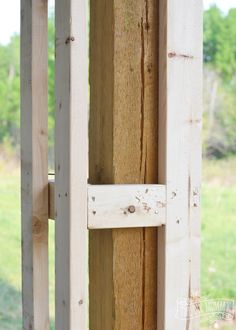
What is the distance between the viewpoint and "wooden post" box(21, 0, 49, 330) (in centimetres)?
113

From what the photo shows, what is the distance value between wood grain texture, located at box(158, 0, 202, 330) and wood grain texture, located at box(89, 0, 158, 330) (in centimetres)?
2

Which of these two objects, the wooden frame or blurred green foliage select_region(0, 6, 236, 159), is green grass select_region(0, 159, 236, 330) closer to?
blurred green foliage select_region(0, 6, 236, 159)

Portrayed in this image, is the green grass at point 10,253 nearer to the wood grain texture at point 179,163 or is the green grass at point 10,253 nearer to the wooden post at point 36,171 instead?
the wooden post at point 36,171

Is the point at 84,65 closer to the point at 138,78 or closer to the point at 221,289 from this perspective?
the point at 138,78

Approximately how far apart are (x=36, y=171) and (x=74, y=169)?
8.2 inches

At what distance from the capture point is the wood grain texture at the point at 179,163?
100 cm

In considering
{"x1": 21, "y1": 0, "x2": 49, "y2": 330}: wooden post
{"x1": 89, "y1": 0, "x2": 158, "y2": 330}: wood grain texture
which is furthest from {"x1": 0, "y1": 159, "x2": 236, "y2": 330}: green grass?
{"x1": 89, "y1": 0, "x2": 158, "y2": 330}: wood grain texture

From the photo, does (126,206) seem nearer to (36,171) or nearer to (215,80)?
(36,171)

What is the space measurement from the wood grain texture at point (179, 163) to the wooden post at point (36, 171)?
A: 27 centimetres

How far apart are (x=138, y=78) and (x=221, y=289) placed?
398cm

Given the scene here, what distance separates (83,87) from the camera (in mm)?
962

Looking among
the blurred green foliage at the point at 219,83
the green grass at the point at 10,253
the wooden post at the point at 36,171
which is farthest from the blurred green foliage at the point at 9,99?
the wooden post at the point at 36,171

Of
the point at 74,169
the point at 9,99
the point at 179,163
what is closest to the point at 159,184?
the point at 179,163

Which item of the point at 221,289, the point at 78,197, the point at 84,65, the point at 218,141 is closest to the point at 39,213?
the point at 78,197
